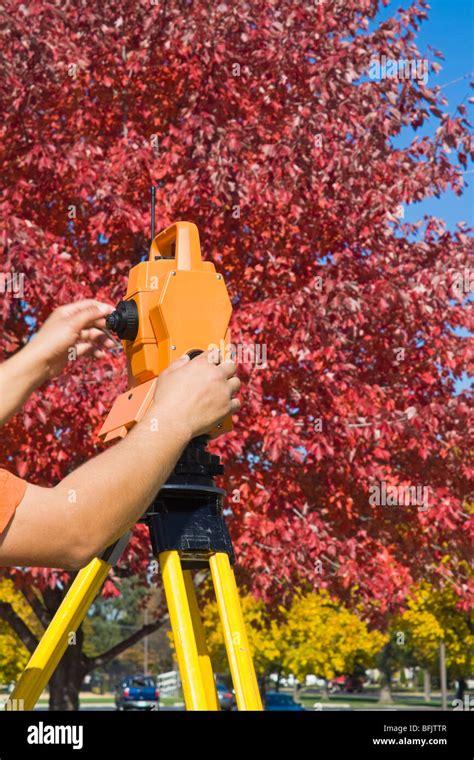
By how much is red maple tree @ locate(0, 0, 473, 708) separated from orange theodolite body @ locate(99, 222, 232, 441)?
4332 mm

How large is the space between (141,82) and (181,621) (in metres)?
8.28

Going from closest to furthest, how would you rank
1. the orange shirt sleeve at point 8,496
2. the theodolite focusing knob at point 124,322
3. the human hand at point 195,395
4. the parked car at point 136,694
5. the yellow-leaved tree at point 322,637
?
1. the orange shirt sleeve at point 8,496
2. the human hand at point 195,395
3. the theodolite focusing knob at point 124,322
4. the yellow-leaved tree at point 322,637
5. the parked car at point 136,694

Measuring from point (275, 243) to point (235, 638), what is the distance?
6608 millimetres

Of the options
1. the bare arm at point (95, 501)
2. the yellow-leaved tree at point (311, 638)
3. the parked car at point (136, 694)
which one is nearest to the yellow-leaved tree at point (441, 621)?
the yellow-leaved tree at point (311, 638)

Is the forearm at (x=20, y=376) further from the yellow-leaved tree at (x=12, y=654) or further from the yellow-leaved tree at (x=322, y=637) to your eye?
the yellow-leaved tree at (x=12, y=654)

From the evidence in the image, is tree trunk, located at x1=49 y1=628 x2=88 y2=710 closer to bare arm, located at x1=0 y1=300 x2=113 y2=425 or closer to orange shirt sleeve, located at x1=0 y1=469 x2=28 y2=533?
bare arm, located at x1=0 y1=300 x2=113 y2=425

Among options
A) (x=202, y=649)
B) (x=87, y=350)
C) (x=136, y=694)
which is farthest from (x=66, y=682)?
(x=136, y=694)

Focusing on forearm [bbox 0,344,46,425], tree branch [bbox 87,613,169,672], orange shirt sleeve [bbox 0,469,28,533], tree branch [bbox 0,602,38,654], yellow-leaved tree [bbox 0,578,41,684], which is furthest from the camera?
yellow-leaved tree [bbox 0,578,41,684]

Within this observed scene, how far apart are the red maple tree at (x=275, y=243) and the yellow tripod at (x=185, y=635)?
438 centimetres

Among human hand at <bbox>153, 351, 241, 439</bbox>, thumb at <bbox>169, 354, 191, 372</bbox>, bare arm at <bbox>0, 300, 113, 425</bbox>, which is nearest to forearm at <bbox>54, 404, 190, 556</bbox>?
human hand at <bbox>153, 351, 241, 439</bbox>

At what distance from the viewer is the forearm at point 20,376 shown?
3023 millimetres

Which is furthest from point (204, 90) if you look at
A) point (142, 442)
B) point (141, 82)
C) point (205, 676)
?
point (142, 442)

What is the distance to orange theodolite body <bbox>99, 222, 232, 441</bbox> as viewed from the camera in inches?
125

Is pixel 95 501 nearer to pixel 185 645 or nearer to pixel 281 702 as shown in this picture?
pixel 185 645
